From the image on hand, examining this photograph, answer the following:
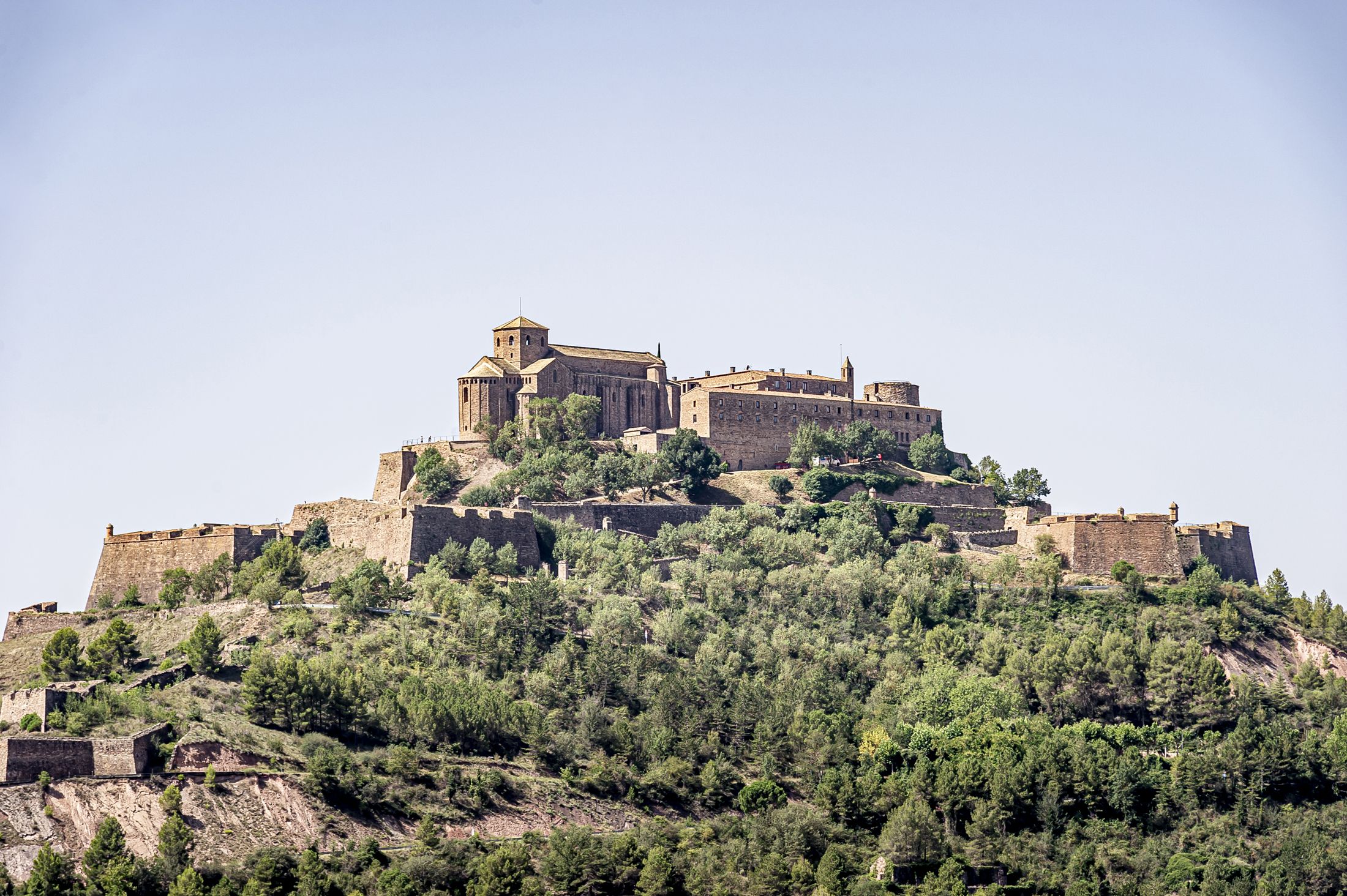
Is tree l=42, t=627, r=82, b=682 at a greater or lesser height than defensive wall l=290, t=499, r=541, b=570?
lesser

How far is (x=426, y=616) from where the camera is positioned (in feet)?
239

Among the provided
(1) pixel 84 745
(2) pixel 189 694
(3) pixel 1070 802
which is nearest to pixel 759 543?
(3) pixel 1070 802

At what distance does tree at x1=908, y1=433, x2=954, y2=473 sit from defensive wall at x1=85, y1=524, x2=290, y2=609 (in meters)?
29.8

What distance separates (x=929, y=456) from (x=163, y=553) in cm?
3420

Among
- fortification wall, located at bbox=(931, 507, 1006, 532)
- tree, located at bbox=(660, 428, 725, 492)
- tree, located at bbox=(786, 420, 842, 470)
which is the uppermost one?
tree, located at bbox=(786, 420, 842, 470)

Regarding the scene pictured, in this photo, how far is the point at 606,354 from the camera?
315 ft

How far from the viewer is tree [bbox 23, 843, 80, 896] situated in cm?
5294

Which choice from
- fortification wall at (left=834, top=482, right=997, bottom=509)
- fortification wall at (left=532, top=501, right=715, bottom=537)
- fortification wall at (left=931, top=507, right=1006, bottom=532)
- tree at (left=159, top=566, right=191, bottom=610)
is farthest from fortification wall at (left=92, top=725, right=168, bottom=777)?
fortification wall at (left=931, top=507, right=1006, bottom=532)

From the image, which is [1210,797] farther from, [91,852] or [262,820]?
[91,852]

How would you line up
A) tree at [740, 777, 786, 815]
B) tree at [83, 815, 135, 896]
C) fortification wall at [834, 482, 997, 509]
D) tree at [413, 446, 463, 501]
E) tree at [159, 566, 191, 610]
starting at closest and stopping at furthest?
tree at [83, 815, 135, 896]
tree at [740, 777, 786, 815]
tree at [159, 566, 191, 610]
tree at [413, 446, 463, 501]
fortification wall at [834, 482, 997, 509]

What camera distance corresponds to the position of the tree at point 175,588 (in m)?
74.8

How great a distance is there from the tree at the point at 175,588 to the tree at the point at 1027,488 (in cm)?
3600

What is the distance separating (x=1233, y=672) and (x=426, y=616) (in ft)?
93.1

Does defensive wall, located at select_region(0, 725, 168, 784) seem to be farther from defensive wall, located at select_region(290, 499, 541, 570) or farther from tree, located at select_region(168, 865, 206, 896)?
defensive wall, located at select_region(290, 499, 541, 570)
